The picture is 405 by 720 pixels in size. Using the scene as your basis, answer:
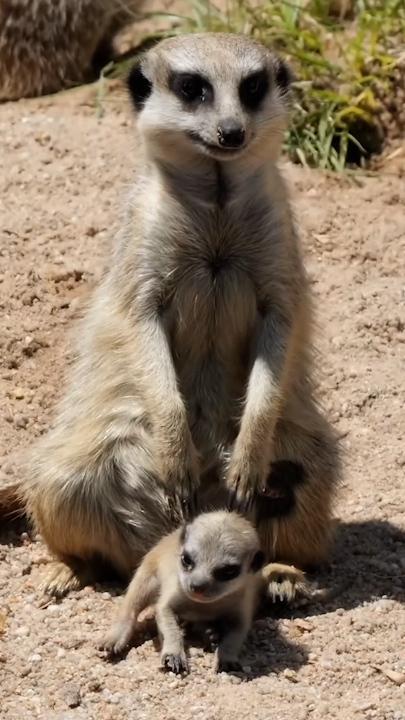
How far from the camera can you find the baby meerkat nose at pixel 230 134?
3789 millimetres

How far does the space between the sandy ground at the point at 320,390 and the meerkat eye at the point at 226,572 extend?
9.1 inches

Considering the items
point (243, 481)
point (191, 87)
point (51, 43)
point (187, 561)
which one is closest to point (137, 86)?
point (191, 87)

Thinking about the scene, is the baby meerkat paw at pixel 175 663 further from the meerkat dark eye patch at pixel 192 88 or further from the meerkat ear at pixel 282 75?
the meerkat ear at pixel 282 75

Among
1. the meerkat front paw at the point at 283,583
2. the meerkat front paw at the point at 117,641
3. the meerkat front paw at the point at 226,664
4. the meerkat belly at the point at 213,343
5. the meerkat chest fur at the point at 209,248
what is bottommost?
the meerkat front paw at the point at 283,583

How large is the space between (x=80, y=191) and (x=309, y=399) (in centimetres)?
209

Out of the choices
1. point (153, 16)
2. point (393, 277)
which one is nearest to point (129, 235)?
point (393, 277)

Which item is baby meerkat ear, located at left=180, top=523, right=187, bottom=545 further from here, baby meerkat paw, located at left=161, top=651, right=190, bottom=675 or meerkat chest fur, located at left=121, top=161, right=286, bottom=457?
meerkat chest fur, located at left=121, top=161, right=286, bottom=457

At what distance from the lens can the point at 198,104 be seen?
400cm

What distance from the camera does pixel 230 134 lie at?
379 centimetres

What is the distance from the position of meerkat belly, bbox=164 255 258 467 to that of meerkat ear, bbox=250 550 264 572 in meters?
0.39

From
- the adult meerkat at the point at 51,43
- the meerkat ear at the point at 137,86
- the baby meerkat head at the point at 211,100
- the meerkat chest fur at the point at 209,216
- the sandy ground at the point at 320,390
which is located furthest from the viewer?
the adult meerkat at the point at 51,43

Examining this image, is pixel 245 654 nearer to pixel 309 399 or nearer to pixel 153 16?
pixel 309 399

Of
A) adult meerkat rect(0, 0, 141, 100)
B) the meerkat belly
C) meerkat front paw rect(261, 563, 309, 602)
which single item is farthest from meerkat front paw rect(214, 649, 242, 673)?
adult meerkat rect(0, 0, 141, 100)

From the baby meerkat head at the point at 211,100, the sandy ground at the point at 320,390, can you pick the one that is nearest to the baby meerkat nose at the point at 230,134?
the baby meerkat head at the point at 211,100
